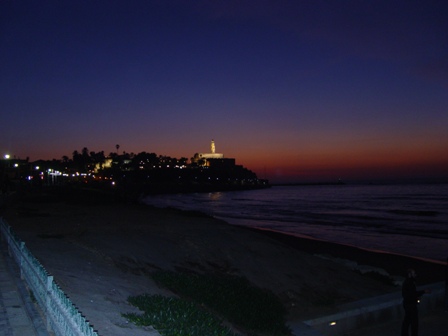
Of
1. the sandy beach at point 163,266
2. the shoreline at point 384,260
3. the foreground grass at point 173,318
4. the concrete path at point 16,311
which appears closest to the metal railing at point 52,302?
the concrete path at point 16,311

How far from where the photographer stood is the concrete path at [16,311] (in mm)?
6043

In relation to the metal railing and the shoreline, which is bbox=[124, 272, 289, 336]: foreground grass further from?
the shoreline

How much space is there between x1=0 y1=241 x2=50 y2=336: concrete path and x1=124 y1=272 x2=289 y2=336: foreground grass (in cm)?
137

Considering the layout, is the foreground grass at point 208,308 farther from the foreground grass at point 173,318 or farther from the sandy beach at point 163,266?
the sandy beach at point 163,266

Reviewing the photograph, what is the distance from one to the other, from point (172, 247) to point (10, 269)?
250 inches

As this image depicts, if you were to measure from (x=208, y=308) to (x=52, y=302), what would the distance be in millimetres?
4490

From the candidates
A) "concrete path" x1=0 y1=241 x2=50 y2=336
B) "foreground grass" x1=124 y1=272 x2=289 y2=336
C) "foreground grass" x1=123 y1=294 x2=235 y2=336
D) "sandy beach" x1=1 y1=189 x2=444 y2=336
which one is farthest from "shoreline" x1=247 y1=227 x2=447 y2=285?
"concrete path" x1=0 y1=241 x2=50 y2=336

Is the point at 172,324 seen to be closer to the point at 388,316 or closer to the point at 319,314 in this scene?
the point at 319,314

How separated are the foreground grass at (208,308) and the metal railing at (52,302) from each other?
133 centimetres

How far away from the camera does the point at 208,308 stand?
9523mm

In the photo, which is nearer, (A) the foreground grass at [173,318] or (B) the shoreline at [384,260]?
(A) the foreground grass at [173,318]

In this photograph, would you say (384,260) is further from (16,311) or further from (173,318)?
(16,311)

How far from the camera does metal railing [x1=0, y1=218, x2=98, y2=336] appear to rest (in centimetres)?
447

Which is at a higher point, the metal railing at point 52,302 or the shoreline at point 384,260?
the metal railing at point 52,302
